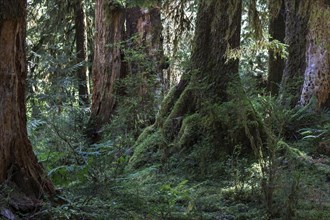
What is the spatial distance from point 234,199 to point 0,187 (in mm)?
2518

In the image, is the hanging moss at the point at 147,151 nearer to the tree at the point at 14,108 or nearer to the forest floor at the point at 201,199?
the forest floor at the point at 201,199

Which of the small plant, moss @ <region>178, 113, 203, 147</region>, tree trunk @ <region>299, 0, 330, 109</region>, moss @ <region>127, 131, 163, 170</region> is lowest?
the small plant

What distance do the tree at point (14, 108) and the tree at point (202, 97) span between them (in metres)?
3.09

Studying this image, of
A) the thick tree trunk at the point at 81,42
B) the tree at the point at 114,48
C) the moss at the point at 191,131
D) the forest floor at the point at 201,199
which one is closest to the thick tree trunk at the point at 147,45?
the tree at the point at 114,48

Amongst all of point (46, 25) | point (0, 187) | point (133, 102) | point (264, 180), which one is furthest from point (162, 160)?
point (46, 25)

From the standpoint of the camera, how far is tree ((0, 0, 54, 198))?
3629 millimetres

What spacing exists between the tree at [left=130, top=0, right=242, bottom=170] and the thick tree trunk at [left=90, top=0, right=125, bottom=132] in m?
2.80

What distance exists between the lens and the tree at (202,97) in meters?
6.65

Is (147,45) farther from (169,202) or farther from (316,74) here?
(169,202)

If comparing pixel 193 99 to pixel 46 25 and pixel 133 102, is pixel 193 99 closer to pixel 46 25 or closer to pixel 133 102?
pixel 133 102

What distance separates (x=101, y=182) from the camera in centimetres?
380

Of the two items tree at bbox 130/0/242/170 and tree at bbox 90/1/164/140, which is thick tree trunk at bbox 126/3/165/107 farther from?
tree at bbox 130/0/242/170

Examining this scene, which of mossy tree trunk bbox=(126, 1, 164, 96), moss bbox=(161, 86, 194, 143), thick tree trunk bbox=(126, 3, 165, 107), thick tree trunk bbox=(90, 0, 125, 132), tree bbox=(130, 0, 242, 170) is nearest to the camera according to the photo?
tree bbox=(130, 0, 242, 170)

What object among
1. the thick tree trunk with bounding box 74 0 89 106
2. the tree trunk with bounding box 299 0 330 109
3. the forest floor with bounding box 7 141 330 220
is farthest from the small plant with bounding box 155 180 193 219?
the thick tree trunk with bounding box 74 0 89 106
